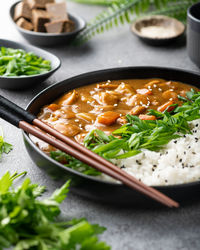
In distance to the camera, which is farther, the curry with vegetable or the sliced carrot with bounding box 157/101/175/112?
the sliced carrot with bounding box 157/101/175/112

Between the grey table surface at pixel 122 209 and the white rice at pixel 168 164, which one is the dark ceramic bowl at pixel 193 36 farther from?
the white rice at pixel 168 164

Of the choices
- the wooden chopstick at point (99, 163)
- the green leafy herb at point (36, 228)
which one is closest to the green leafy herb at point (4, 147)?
the wooden chopstick at point (99, 163)

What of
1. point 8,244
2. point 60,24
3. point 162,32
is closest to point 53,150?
point 8,244

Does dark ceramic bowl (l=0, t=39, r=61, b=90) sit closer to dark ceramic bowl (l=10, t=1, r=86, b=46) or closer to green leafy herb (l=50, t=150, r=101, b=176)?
dark ceramic bowl (l=10, t=1, r=86, b=46)

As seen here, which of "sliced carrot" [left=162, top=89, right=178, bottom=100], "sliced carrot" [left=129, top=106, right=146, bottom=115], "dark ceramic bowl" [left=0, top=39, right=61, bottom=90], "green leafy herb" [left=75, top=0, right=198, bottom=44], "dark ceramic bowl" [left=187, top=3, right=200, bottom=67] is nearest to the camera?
"sliced carrot" [left=129, top=106, right=146, bottom=115]

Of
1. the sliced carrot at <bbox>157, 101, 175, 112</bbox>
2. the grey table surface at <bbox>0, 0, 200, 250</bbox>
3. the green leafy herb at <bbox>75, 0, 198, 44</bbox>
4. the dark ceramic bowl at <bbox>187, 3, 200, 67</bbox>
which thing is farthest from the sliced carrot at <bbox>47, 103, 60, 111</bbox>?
the green leafy herb at <bbox>75, 0, 198, 44</bbox>

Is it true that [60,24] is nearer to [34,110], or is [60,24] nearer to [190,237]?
[34,110]
